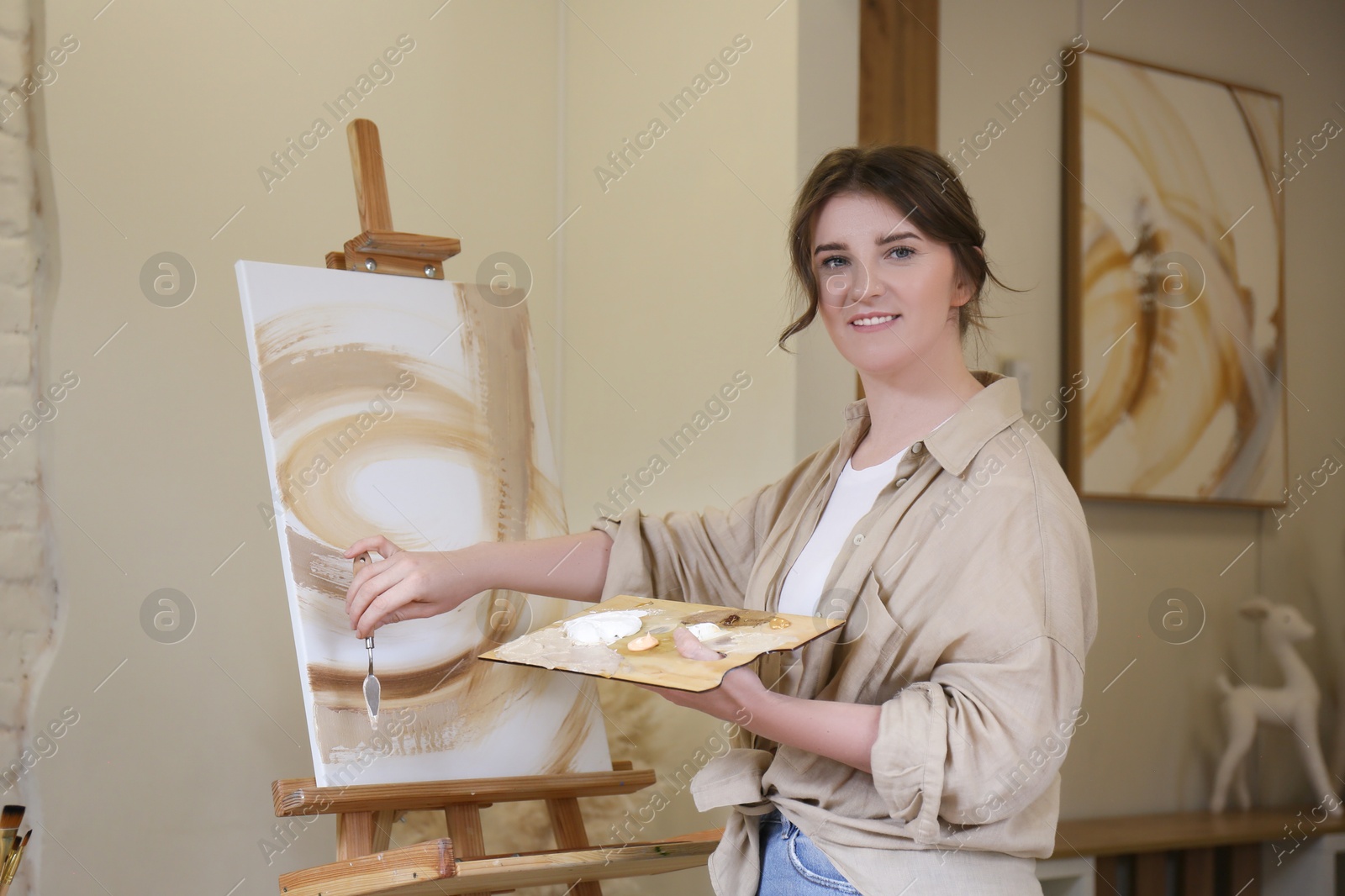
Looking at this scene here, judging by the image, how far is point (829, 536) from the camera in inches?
52.3

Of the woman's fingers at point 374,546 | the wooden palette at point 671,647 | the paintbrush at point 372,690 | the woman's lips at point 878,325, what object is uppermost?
the woman's lips at point 878,325

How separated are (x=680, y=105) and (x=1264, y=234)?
4.82 ft

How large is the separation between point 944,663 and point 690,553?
0.56 metres

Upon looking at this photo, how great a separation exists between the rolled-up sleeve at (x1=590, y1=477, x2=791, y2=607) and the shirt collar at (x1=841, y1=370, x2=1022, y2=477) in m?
0.38

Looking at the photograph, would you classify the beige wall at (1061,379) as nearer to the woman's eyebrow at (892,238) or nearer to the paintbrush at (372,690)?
the woman's eyebrow at (892,238)

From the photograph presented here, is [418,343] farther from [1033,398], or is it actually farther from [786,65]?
[1033,398]

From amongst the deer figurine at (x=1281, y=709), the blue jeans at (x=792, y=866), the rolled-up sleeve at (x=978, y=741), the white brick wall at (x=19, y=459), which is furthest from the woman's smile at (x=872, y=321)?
the deer figurine at (x=1281, y=709)

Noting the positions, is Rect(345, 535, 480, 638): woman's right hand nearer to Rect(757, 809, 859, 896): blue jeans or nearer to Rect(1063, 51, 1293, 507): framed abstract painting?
Rect(757, 809, 859, 896): blue jeans

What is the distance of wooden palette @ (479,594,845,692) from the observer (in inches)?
40.7

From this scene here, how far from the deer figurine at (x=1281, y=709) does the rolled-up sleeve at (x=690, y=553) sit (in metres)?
1.60

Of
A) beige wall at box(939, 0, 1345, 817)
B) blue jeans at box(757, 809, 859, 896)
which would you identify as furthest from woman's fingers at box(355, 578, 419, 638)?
beige wall at box(939, 0, 1345, 817)

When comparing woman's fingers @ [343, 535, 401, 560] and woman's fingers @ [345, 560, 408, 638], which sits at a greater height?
woman's fingers @ [343, 535, 401, 560]

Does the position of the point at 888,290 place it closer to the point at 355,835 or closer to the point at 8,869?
the point at 355,835

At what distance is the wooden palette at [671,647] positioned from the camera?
1.03m
